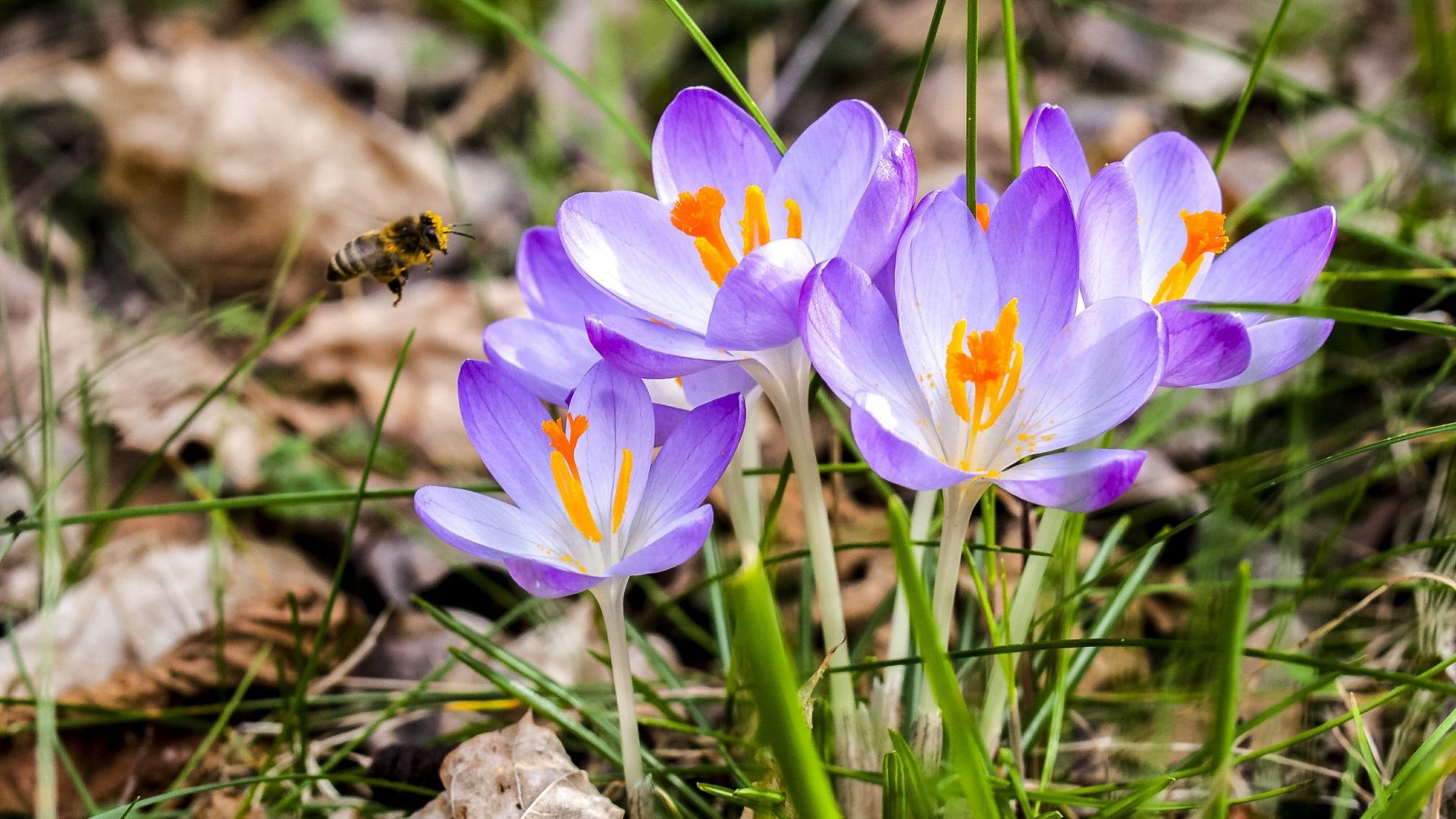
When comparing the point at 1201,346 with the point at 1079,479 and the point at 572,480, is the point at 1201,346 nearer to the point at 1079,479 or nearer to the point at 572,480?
the point at 1079,479

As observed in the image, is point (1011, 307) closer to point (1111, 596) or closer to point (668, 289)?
point (668, 289)

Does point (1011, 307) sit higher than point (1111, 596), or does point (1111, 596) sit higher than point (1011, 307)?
point (1011, 307)

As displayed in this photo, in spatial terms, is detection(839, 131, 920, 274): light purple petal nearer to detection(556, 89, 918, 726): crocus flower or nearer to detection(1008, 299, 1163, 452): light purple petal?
detection(556, 89, 918, 726): crocus flower

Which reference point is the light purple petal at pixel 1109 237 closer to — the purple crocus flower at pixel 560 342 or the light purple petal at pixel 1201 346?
the light purple petal at pixel 1201 346

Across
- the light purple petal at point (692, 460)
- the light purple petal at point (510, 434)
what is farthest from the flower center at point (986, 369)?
the light purple petal at point (510, 434)

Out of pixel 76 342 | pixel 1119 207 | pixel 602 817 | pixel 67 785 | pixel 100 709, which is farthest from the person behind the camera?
pixel 76 342

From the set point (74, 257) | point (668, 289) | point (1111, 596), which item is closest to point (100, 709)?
point (668, 289)
